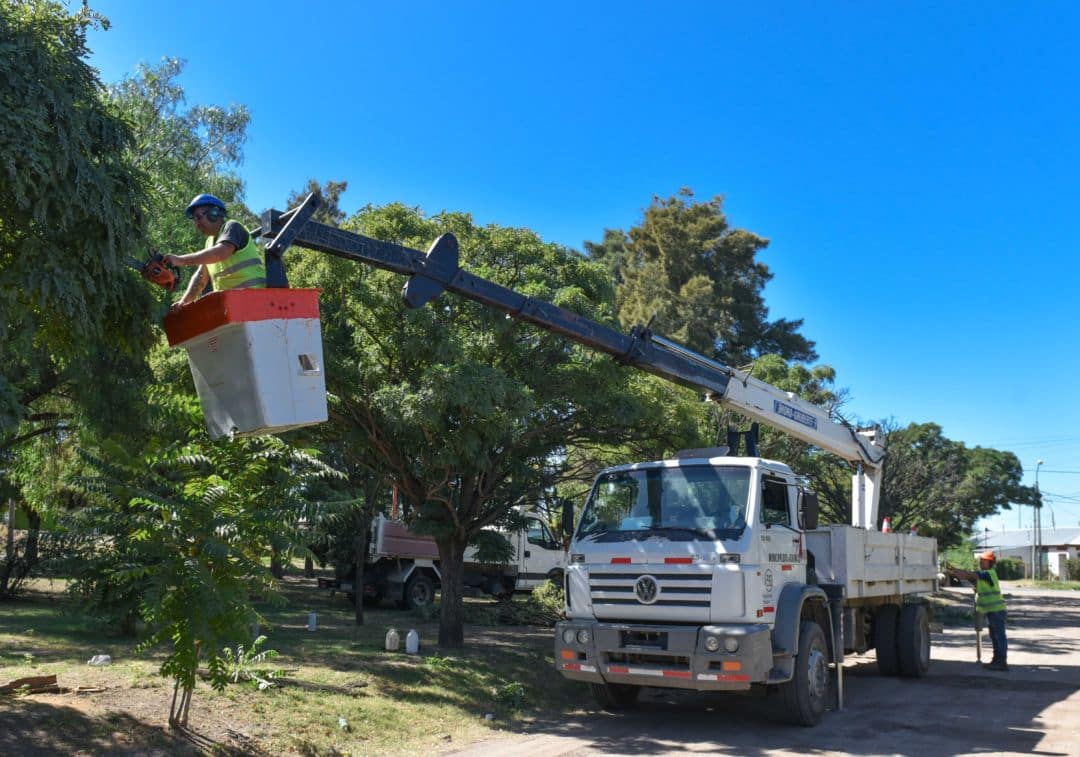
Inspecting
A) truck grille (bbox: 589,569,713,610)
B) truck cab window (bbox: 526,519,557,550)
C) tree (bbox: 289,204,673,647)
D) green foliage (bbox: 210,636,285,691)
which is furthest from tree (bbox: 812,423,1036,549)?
green foliage (bbox: 210,636,285,691)

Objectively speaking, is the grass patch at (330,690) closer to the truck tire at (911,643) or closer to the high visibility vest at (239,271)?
the high visibility vest at (239,271)

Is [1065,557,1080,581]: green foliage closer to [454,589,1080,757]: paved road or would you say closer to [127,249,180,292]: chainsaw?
[454,589,1080,757]: paved road

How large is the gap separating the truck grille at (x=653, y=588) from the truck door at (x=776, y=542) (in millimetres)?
511

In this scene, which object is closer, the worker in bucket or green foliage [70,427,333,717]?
the worker in bucket

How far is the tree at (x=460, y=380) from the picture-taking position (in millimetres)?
10279

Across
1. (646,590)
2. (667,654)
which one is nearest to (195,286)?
(646,590)

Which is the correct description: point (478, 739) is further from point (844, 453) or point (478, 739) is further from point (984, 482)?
point (984, 482)

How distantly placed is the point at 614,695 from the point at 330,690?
3200 mm

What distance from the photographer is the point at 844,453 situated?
13.6 m

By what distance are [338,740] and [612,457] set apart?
307 inches

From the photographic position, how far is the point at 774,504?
9617mm

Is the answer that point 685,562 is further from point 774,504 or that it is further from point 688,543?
point 774,504

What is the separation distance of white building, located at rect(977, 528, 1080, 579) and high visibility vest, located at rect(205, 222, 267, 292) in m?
85.7

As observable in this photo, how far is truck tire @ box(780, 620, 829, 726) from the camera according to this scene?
920 centimetres
